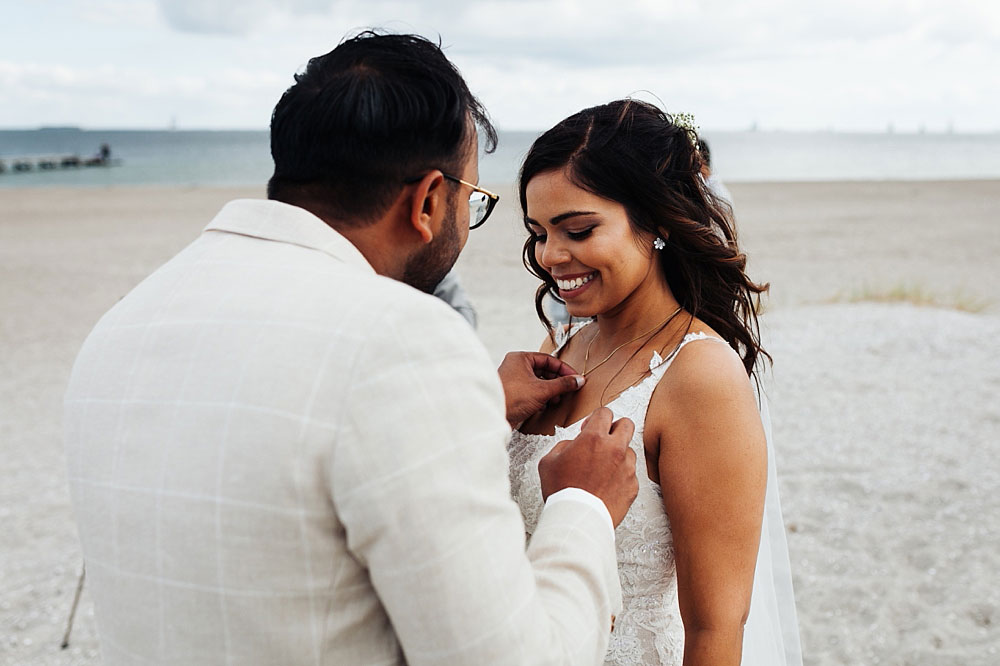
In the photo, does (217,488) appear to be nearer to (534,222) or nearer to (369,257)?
(369,257)

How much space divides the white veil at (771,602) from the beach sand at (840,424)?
0.90 m

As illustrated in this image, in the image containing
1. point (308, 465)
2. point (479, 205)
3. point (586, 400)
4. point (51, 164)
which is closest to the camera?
point (308, 465)

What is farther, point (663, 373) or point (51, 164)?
point (51, 164)

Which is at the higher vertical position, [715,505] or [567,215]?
[567,215]

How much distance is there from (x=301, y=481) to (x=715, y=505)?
1.29m

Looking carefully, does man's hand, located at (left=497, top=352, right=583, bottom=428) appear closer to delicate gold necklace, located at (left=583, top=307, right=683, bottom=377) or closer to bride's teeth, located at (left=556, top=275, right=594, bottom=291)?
delicate gold necklace, located at (left=583, top=307, right=683, bottom=377)

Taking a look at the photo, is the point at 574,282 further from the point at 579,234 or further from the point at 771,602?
the point at 771,602

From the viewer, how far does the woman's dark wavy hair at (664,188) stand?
2459mm

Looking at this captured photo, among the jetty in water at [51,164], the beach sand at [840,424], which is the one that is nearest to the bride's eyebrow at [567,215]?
the beach sand at [840,424]

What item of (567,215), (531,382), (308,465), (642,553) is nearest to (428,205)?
(308,465)

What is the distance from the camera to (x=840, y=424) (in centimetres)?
748

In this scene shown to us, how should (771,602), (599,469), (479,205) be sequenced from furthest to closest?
1. (771,602)
2. (479,205)
3. (599,469)

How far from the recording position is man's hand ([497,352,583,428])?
2516 millimetres

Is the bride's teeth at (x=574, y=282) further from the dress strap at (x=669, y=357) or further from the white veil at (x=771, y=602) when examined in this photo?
the white veil at (x=771, y=602)
